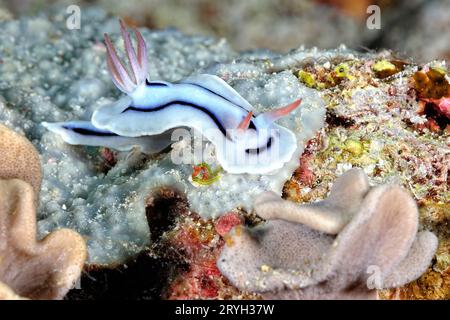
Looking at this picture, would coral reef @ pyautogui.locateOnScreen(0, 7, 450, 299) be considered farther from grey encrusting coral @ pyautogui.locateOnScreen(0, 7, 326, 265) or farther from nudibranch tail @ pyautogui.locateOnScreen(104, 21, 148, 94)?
nudibranch tail @ pyautogui.locateOnScreen(104, 21, 148, 94)

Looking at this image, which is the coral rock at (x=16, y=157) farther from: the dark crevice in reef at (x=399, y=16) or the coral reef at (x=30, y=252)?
the dark crevice in reef at (x=399, y=16)

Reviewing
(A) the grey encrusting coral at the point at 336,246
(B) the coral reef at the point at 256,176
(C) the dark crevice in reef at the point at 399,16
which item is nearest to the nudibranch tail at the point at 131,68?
(B) the coral reef at the point at 256,176

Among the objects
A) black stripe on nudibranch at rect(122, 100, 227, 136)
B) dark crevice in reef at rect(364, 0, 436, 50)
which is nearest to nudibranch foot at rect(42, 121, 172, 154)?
black stripe on nudibranch at rect(122, 100, 227, 136)

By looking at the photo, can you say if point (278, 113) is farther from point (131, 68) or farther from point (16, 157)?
point (16, 157)

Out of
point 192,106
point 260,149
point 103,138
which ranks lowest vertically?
point 260,149

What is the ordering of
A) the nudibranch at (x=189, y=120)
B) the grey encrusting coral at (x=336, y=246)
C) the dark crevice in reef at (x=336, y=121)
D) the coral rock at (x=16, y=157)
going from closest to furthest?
the grey encrusting coral at (x=336, y=246), the coral rock at (x=16, y=157), the nudibranch at (x=189, y=120), the dark crevice in reef at (x=336, y=121)

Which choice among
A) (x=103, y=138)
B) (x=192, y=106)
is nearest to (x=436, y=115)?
(x=192, y=106)
